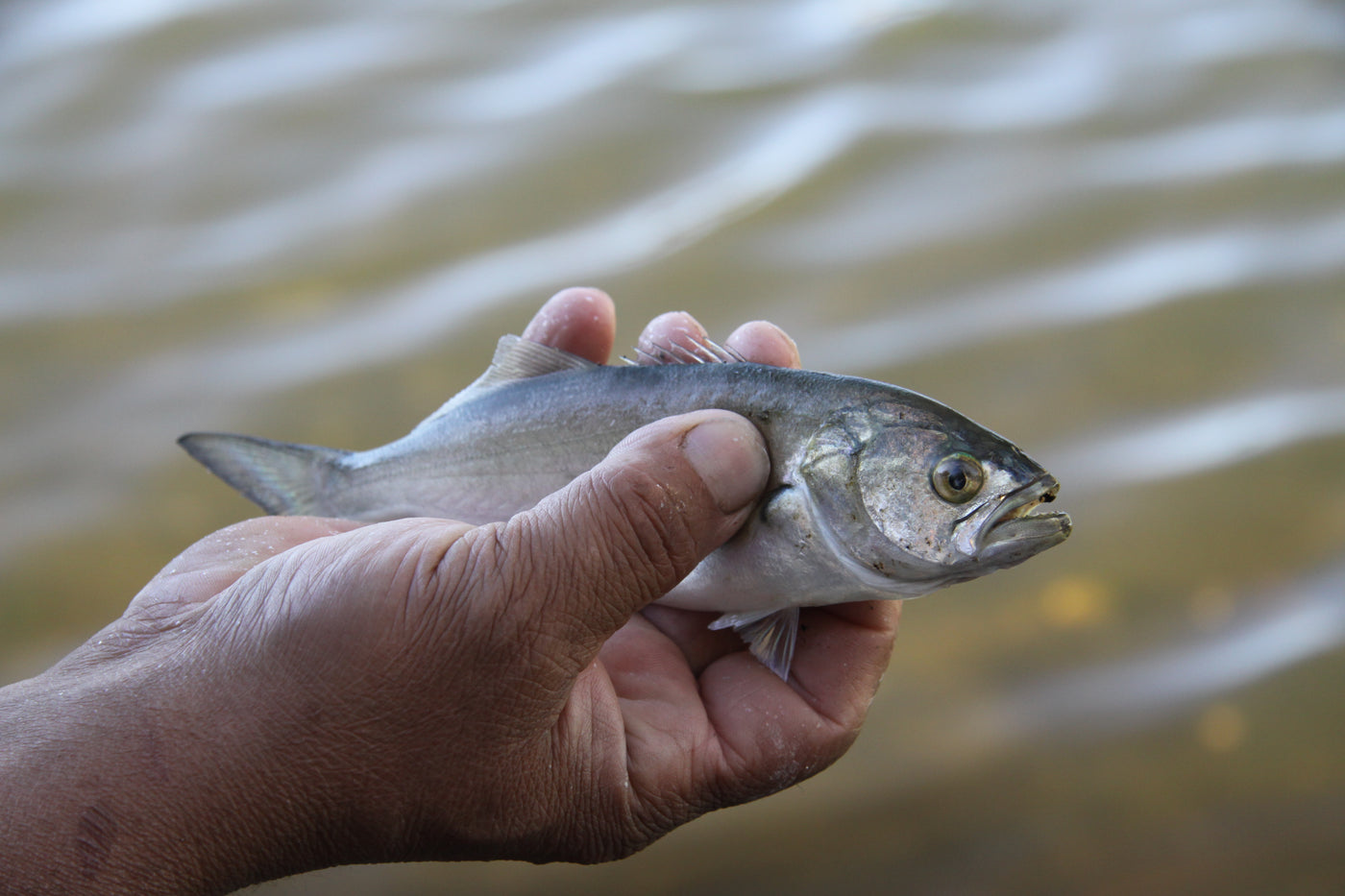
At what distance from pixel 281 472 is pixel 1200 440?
4471 mm

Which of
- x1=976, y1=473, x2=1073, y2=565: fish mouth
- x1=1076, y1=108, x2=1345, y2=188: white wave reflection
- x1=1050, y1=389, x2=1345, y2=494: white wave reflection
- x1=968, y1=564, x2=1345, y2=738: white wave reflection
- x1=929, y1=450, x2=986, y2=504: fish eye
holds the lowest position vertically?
x1=968, y1=564, x2=1345, y2=738: white wave reflection

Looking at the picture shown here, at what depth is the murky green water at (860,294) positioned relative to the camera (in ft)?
14.6

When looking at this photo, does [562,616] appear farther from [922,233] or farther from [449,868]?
[922,233]

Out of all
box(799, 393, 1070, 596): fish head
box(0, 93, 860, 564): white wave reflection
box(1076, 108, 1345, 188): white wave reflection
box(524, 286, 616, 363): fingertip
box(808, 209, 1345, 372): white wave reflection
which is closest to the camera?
box(799, 393, 1070, 596): fish head

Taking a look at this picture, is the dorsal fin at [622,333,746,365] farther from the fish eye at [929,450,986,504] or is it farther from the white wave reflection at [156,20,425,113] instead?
the white wave reflection at [156,20,425,113]

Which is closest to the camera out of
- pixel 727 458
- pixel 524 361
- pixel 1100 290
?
pixel 727 458

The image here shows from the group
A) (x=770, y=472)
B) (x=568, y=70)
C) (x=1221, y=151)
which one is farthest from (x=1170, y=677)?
(x=568, y=70)

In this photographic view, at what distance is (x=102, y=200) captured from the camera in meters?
7.07

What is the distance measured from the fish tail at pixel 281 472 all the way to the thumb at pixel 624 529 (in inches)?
58.9

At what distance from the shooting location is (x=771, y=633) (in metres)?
3.47

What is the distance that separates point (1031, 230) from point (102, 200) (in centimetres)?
600

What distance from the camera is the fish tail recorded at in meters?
3.98

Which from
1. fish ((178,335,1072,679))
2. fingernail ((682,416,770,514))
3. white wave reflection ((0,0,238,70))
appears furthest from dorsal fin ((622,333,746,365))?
white wave reflection ((0,0,238,70))

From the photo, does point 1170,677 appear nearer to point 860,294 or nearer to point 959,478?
point 959,478
